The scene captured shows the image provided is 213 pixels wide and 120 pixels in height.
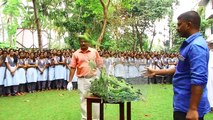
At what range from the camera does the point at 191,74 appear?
3.10 metres

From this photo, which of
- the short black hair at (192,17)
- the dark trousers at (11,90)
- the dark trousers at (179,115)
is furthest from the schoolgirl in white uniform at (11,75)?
the short black hair at (192,17)

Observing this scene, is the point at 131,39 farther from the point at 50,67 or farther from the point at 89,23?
the point at 50,67

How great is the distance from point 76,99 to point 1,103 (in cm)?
241

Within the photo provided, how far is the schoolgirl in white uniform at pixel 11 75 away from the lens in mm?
12117

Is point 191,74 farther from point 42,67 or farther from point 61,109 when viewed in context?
point 42,67

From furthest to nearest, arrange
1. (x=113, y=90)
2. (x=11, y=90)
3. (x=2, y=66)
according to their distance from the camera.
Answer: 1. (x=11, y=90)
2. (x=2, y=66)
3. (x=113, y=90)

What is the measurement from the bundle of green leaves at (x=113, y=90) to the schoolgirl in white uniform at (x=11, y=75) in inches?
297

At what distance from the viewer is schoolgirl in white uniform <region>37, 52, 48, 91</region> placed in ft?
46.1

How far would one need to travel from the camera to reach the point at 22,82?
1295 centimetres

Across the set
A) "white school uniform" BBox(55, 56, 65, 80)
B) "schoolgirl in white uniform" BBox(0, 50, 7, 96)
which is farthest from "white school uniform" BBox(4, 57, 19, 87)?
"white school uniform" BBox(55, 56, 65, 80)

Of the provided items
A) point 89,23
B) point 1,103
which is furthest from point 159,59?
point 1,103

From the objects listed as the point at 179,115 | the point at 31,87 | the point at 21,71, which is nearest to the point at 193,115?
the point at 179,115

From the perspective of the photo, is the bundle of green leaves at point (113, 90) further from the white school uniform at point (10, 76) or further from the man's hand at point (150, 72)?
the white school uniform at point (10, 76)

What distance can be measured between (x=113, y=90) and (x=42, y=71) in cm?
951
